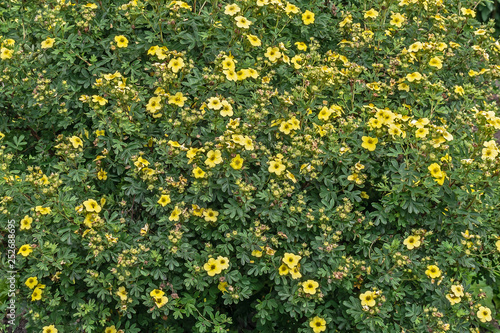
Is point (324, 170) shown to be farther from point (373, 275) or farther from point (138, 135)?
point (138, 135)

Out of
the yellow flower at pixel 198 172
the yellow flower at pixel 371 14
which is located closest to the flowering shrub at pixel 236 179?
the yellow flower at pixel 198 172

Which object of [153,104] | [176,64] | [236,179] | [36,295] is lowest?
[36,295]

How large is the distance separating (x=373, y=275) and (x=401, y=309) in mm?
274

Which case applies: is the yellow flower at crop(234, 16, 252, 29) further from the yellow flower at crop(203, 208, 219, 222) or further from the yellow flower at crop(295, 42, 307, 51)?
the yellow flower at crop(203, 208, 219, 222)

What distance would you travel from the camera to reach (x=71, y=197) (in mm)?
3023

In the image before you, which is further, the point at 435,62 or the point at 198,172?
the point at 435,62

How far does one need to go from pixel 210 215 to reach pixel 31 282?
3.59ft

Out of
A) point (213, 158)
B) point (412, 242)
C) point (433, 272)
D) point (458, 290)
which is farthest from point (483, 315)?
point (213, 158)

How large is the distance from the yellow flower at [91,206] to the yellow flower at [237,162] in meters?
0.82

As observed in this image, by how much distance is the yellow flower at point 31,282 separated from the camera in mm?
2871

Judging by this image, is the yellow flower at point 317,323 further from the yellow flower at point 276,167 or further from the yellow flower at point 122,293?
the yellow flower at point 122,293

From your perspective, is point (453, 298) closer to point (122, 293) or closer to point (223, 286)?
point (223, 286)

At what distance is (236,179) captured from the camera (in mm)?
2934

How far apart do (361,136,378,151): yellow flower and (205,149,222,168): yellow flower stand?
88 cm
